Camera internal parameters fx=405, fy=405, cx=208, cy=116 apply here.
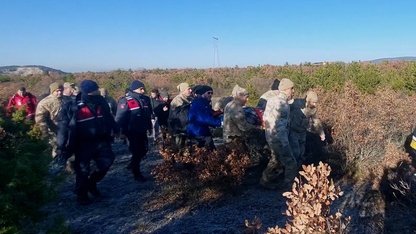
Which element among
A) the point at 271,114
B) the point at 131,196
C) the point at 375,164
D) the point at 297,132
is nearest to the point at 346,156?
the point at 375,164

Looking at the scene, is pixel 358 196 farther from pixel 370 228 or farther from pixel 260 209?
pixel 260 209

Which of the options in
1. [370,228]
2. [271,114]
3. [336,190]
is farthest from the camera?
[271,114]

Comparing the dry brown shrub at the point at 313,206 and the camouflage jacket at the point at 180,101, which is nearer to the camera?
the dry brown shrub at the point at 313,206

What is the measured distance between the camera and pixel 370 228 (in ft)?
14.3

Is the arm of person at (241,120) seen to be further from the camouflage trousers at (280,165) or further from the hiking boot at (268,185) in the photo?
the hiking boot at (268,185)

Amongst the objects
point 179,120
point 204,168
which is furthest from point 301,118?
point 179,120

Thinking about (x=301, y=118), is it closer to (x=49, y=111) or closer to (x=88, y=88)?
(x=88, y=88)

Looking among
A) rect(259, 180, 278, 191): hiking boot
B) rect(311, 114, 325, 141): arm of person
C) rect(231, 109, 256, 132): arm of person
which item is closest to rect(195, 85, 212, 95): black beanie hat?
rect(231, 109, 256, 132): arm of person

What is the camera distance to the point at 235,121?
19.3ft

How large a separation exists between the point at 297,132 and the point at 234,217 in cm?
169

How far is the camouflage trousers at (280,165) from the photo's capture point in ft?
17.4

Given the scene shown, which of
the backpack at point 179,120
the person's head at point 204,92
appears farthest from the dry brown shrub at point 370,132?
the backpack at point 179,120

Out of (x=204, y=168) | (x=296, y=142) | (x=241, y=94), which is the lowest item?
(x=204, y=168)

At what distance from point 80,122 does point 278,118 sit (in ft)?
8.25
